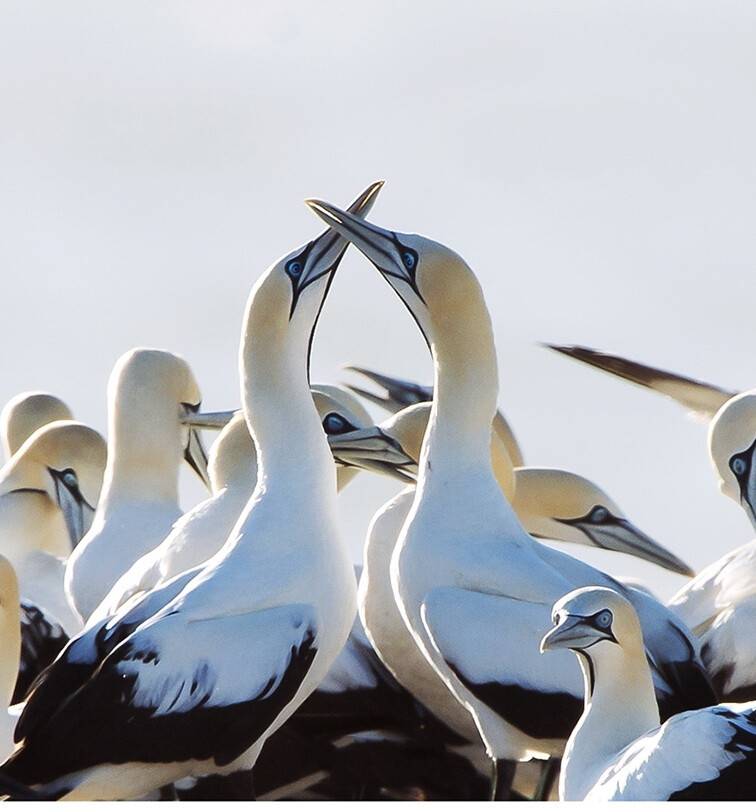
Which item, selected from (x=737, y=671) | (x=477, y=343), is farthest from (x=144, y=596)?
(x=737, y=671)

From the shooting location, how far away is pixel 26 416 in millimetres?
14523

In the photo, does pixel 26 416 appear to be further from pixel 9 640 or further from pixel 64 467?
pixel 9 640

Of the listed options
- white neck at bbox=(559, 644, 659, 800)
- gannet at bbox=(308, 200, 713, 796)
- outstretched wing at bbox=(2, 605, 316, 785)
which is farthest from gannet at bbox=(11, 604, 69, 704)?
white neck at bbox=(559, 644, 659, 800)

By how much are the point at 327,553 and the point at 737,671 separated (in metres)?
2.21

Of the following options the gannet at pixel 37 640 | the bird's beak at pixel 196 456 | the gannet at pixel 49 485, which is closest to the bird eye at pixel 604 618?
the gannet at pixel 37 640

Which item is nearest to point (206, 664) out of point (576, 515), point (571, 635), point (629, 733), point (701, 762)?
point (571, 635)

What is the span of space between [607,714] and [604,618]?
11.8 inches

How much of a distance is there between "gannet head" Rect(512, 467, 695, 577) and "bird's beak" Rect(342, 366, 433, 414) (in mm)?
2279

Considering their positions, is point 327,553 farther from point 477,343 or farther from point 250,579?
point 477,343

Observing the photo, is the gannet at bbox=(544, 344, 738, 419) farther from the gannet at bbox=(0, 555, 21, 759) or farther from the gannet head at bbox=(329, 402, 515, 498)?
the gannet at bbox=(0, 555, 21, 759)

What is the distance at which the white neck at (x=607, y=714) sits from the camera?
23.7 feet

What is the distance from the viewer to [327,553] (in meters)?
8.08

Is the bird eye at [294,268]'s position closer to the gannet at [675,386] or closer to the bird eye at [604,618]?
the bird eye at [604,618]

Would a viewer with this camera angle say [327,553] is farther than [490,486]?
No
